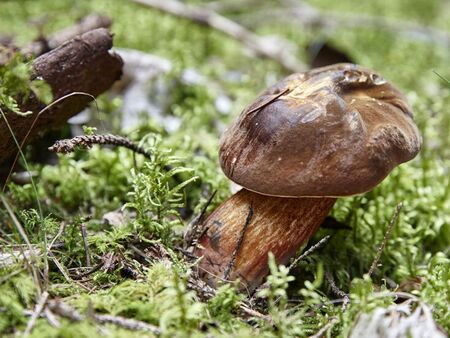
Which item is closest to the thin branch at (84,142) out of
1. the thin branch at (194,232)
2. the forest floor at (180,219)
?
the forest floor at (180,219)

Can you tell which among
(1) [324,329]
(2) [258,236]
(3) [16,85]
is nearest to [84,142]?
(3) [16,85]

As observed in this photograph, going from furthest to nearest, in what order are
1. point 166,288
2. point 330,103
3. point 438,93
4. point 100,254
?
point 438,93 < point 100,254 < point 330,103 < point 166,288

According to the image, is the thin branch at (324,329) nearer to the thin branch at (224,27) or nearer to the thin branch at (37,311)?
the thin branch at (37,311)

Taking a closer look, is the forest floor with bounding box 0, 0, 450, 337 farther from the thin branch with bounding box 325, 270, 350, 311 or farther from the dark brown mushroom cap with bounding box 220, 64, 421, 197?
the dark brown mushroom cap with bounding box 220, 64, 421, 197

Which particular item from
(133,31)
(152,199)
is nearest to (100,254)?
(152,199)

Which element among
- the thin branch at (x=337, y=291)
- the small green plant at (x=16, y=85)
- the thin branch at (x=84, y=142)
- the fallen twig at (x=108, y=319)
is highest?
the small green plant at (x=16, y=85)

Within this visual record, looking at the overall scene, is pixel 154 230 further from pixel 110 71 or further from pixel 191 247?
pixel 110 71
